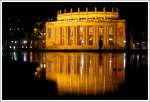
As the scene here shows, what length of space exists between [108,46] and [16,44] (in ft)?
78.7

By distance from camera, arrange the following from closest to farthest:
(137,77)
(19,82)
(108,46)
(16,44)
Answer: (19,82) → (137,77) → (108,46) → (16,44)

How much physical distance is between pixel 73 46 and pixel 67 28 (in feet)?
11.1

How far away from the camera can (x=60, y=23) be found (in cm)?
7288

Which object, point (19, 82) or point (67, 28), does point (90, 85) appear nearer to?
point (19, 82)

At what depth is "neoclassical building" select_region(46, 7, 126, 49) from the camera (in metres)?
71.2

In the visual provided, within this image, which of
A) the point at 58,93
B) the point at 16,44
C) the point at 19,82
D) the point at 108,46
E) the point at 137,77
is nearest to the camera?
the point at 58,93

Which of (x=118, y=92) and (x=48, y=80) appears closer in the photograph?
(x=118, y=92)

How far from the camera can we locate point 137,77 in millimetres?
17609

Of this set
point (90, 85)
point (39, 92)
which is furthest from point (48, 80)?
point (39, 92)

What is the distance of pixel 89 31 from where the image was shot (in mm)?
72188

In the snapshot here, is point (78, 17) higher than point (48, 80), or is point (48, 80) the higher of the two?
point (78, 17)

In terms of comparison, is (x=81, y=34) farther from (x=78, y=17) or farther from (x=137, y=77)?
(x=137, y=77)

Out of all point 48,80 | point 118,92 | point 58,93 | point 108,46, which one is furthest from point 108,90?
point 108,46

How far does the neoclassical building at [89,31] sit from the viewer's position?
71.2 m
